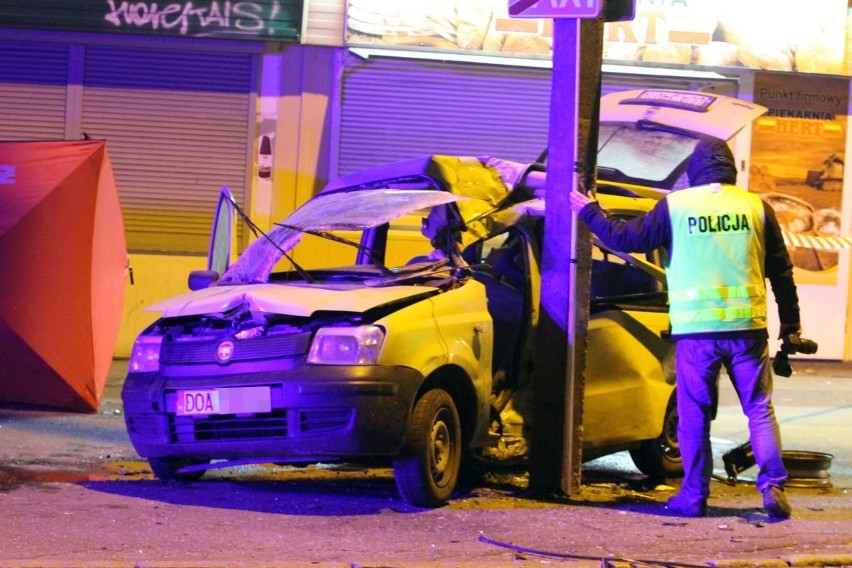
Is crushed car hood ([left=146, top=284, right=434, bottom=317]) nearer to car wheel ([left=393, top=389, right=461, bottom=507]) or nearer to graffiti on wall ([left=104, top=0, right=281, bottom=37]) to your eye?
car wheel ([left=393, top=389, right=461, bottom=507])

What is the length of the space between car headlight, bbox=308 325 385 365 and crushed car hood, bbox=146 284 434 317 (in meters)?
0.11

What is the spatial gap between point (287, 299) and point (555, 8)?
2026mm

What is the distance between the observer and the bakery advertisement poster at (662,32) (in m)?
13.8

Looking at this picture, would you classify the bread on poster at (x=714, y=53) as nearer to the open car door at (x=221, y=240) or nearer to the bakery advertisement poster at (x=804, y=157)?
the bakery advertisement poster at (x=804, y=157)

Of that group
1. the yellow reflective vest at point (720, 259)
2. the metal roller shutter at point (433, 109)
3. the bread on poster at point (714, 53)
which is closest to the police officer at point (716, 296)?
the yellow reflective vest at point (720, 259)

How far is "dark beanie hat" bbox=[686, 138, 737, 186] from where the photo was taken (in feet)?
19.8

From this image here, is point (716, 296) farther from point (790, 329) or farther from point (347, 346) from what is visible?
point (347, 346)

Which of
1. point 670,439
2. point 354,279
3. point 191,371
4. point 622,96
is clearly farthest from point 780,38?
point 191,371

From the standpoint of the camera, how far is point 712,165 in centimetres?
604

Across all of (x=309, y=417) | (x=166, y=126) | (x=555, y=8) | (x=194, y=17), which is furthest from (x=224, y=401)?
(x=194, y=17)

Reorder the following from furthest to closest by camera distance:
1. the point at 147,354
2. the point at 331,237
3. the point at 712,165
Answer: the point at 331,237 < the point at 147,354 < the point at 712,165

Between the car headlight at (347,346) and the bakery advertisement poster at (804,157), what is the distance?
374 inches

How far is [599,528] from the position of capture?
5750mm

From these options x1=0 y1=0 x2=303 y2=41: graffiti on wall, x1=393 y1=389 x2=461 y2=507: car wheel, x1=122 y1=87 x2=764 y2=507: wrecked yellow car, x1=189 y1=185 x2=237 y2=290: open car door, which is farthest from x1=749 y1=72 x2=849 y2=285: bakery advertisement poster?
x1=393 y1=389 x2=461 y2=507: car wheel
